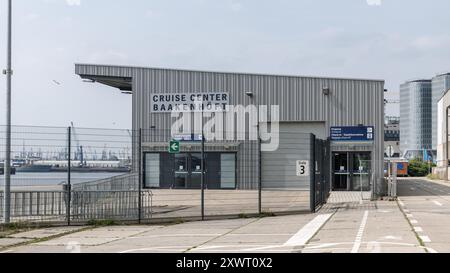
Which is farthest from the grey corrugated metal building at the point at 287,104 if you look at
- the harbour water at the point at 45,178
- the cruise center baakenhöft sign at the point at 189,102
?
the harbour water at the point at 45,178

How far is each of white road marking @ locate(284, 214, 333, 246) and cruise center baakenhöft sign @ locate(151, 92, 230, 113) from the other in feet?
61.4

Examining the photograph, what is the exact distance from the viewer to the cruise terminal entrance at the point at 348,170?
3353 centimetres

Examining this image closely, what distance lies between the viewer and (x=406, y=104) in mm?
140250

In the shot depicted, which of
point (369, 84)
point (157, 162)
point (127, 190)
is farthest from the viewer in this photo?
point (369, 84)

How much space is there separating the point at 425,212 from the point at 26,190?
39.3 ft

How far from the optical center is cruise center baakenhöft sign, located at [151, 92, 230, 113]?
1415 inches

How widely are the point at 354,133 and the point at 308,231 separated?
20762mm

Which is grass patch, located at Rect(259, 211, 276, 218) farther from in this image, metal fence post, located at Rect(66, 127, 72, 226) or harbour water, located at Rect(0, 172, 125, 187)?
metal fence post, located at Rect(66, 127, 72, 226)

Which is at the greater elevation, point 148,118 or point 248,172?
point 148,118

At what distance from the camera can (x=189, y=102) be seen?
119 feet

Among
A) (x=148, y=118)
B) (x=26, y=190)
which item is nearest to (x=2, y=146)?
(x=26, y=190)

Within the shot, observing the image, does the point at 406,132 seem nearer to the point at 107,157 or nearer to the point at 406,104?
the point at 406,104

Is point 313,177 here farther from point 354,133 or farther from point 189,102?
point 189,102

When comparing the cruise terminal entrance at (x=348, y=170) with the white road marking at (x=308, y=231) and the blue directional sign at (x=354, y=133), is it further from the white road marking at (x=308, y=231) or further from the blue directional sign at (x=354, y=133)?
the white road marking at (x=308, y=231)
